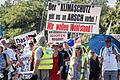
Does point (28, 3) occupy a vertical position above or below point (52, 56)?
below

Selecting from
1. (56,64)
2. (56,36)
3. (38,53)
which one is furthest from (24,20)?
(38,53)

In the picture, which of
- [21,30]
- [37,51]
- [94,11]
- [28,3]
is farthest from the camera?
[28,3]

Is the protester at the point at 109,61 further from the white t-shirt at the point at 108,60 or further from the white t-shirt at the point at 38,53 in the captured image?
the white t-shirt at the point at 38,53

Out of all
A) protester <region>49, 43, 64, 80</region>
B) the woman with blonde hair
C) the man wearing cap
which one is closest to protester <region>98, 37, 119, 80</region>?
the woman with blonde hair

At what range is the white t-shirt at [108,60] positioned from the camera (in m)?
14.9

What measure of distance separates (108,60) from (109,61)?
1.5 inches

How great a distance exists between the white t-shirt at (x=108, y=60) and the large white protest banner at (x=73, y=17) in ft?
→ 18.0

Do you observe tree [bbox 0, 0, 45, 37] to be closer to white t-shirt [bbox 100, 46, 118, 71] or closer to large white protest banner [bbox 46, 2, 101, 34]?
large white protest banner [bbox 46, 2, 101, 34]

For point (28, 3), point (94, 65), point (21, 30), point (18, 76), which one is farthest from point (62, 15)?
point (28, 3)

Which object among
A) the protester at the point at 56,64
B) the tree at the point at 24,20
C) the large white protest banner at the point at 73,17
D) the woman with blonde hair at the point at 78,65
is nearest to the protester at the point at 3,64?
the protester at the point at 56,64

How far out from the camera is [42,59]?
545 inches

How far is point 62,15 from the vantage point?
21.4m

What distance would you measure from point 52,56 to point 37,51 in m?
0.63

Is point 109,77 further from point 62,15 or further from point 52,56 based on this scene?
point 62,15
